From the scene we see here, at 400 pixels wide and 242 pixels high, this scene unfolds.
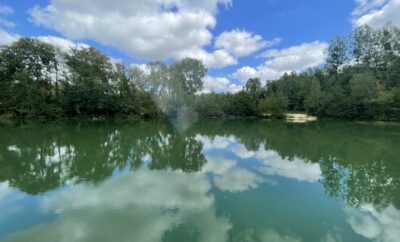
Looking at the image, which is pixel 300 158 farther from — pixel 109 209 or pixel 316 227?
pixel 109 209

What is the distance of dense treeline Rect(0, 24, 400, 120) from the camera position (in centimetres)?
3022

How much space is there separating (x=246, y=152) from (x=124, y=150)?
5728 mm

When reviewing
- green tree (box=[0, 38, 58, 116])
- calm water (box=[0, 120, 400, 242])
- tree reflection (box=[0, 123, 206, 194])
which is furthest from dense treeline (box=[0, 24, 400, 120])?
calm water (box=[0, 120, 400, 242])

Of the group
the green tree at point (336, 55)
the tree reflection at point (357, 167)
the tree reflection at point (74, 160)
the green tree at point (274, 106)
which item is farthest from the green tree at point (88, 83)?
the green tree at point (336, 55)

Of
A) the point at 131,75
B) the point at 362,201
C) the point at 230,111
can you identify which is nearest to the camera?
the point at 362,201

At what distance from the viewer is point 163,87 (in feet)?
132

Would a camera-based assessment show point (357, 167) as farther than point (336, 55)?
No

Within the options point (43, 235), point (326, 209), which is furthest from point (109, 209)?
point (326, 209)

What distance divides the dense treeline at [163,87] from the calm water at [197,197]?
78.2 feet

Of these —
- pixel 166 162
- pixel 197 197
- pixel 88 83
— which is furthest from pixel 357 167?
pixel 88 83

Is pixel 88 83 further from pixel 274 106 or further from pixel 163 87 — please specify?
pixel 274 106

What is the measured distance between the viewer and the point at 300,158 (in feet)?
33.5

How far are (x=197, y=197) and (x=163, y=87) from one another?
35.7 meters

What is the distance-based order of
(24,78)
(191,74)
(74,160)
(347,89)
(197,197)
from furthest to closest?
(191,74), (347,89), (24,78), (74,160), (197,197)
